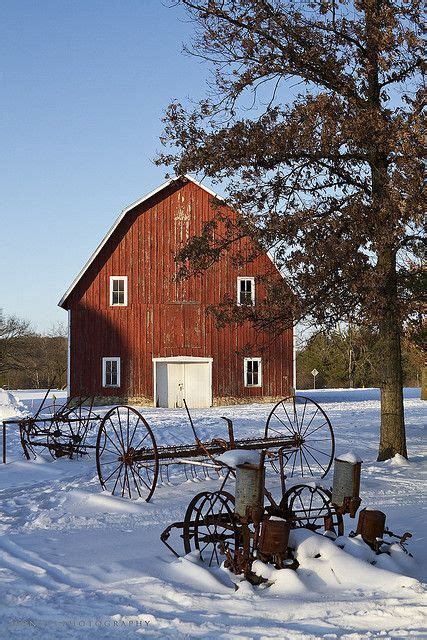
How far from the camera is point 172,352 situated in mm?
30422

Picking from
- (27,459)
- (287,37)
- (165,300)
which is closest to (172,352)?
(165,300)

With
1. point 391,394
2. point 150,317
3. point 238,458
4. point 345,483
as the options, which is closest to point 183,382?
point 150,317

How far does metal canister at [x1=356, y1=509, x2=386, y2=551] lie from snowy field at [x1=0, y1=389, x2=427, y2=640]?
157 mm

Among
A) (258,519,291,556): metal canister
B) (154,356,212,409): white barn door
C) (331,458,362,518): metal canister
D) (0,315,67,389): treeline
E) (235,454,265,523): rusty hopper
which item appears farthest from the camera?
(0,315,67,389): treeline

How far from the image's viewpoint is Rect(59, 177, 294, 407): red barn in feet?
99.6

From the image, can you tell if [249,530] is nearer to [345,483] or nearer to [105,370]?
[345,483]

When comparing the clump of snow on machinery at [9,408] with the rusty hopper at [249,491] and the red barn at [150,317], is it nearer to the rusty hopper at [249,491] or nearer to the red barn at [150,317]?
the red barn at [150,317]

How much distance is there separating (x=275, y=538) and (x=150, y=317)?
23916 mm

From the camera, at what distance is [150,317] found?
1198 inches

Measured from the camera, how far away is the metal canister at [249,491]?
720 centimetres

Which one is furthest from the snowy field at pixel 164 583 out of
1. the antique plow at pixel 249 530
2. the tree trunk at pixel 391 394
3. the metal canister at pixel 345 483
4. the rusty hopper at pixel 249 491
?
the tree trunk at pixel 391 394

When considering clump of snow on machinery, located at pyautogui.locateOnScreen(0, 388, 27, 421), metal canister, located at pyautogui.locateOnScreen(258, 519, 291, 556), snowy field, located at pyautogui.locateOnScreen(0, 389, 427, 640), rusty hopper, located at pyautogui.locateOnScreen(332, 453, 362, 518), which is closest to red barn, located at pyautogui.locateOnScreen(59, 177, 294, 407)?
clump of snow on machinery, located at pyautogui.locateOnScreen(0, 388, 27, 421)

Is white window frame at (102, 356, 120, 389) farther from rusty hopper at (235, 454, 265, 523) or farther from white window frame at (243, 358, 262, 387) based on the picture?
rusty hopper at (235, 454, 265, 523)

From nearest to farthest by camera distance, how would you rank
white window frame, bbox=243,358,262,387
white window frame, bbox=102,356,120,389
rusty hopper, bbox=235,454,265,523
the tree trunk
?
1. rusty hopper, bbox=235,454,265,523
2. the tree trunk
3. white window frame, bbox=102,356,120,389
4. white window frame, bbox=243,358,262,387
